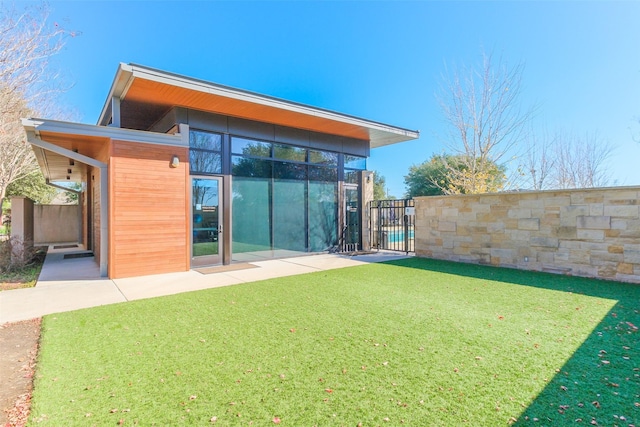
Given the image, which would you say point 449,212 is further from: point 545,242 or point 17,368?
point 17,368

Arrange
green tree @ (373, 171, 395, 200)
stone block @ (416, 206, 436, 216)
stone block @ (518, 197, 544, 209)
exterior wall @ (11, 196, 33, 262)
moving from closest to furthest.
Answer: stone block @ (518, 197, 544, 209), exterior wall @ (11, 196, 33, 262), stone block @ (416, 206, 436, 216), green tree @ (373, 171, 395, 200)

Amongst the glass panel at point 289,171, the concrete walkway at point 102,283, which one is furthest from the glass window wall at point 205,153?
the concrete walkway at point 102,283

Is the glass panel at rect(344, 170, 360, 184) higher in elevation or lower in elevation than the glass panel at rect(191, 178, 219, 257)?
Result: higher

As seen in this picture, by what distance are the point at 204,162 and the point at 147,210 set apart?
1.73 m

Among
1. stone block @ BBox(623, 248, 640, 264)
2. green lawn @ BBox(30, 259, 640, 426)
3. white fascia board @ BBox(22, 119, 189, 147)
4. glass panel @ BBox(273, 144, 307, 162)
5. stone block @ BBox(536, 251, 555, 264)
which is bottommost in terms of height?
green lawn @ BBox(30, 259, 640, 426)

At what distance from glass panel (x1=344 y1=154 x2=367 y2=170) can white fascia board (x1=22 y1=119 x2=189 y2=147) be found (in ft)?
17.1

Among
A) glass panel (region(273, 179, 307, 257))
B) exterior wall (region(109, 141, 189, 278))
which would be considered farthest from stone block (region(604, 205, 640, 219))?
exterior wall (region(109, 141, 189, 278))

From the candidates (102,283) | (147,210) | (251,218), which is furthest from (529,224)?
(102,283)

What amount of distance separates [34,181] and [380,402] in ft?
82.3

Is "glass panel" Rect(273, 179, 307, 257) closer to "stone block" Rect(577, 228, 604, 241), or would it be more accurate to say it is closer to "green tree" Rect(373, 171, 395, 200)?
"stone block" Rect(577, 228, 604, 241)

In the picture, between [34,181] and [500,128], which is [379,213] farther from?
[34,181]

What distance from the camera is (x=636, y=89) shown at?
10.6m

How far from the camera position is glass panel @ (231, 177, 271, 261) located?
800cm

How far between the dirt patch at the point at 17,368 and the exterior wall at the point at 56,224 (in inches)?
462
